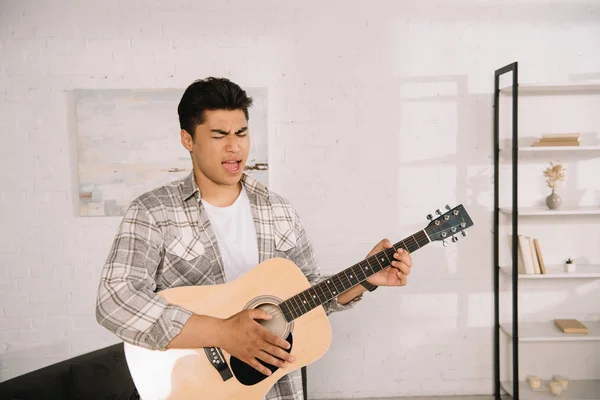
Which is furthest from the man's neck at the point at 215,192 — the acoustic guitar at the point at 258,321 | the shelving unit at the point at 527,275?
the shelving unit at the point at 527,275

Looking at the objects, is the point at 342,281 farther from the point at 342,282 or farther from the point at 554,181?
the point at 554,181

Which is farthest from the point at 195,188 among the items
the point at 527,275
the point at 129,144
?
the point at 527,275

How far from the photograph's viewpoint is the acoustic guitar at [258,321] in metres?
1.62

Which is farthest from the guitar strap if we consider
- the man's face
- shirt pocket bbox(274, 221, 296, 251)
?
the man's face

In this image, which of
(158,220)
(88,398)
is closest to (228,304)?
(158,220)

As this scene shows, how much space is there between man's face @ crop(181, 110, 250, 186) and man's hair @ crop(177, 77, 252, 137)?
2 centimetres

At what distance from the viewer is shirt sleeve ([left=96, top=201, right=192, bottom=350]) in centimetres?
155

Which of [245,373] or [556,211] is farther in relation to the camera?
[556,211]

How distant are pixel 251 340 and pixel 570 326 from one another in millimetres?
2427

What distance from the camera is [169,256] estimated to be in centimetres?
170

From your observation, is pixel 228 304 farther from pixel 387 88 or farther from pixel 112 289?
pixel 387 88

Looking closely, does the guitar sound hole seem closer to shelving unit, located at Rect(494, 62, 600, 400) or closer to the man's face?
the man's face

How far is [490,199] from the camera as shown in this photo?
3402mm

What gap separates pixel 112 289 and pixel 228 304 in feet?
1.15
